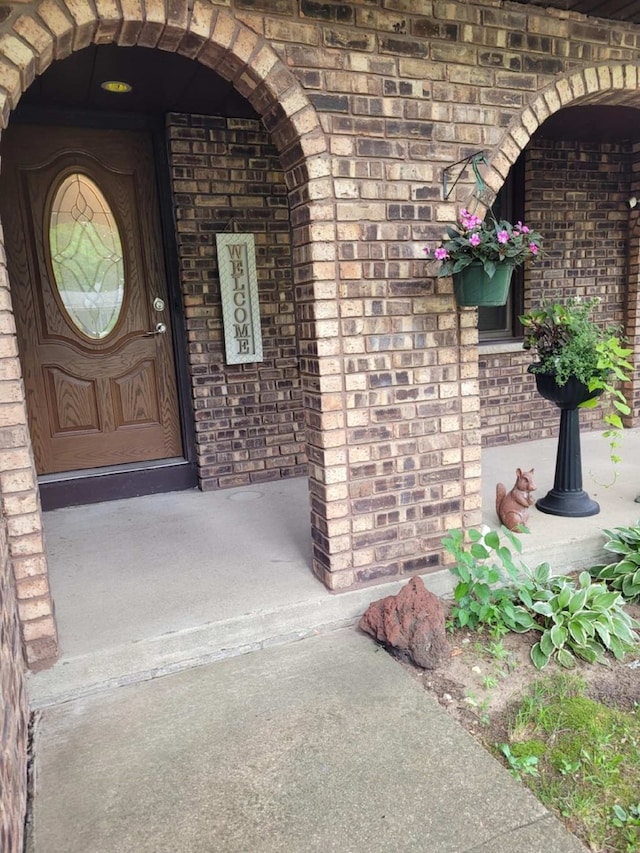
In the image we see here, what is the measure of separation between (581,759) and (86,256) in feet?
12.4

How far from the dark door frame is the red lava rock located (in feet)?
6.82

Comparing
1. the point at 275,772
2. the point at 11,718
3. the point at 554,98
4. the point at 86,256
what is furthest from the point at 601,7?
the point at 11,718

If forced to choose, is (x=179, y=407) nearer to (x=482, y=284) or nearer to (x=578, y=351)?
(x=482, y=284)

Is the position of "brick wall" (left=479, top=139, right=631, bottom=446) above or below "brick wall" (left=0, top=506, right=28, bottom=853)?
above

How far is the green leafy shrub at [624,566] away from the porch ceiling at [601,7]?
8.50 feet

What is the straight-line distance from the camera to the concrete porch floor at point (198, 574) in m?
2.36

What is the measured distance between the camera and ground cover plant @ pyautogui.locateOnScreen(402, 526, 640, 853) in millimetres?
1773

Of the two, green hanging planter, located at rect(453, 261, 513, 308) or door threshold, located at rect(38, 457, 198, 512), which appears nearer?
green hanging planter, located at rect(453, 261, 513, 308)

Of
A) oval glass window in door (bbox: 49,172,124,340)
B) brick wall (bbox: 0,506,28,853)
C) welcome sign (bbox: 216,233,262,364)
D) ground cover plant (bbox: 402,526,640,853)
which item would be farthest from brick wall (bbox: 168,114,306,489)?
brick wall (bbox: 0,506,28,853)

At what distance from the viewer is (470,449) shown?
292cm

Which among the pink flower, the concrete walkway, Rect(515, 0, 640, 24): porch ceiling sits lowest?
the concrete walkway

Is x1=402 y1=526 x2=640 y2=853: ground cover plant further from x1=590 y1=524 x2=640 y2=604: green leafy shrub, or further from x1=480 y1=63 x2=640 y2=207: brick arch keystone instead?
x1=480 y1=63 x2=640 y2=207: brick arch keystone

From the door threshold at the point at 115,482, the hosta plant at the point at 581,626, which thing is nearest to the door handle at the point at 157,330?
the door threshold at the point at 115,482

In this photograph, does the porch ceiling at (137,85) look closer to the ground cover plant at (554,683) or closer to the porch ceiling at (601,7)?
the porch ceiling at (601,7)
